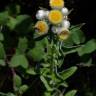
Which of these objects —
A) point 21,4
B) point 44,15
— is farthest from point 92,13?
point 44,15

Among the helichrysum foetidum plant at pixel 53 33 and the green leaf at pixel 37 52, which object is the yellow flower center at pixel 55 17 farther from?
the green leaf at pixel 37 52

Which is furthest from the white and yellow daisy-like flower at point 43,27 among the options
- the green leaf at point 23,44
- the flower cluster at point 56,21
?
the green leaf at point 23,44

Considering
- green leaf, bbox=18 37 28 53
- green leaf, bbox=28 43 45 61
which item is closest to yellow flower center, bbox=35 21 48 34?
green leaf, bbox=28 43 45 61

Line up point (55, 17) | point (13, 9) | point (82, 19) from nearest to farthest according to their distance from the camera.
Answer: point (55, 17) < point (13, 9) < point (82, 19)

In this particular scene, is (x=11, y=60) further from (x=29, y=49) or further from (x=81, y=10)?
(x=81, y=10)

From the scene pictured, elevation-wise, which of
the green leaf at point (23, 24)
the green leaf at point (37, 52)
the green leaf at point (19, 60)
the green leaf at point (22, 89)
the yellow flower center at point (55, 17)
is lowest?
the green leaf at point (22, 89)

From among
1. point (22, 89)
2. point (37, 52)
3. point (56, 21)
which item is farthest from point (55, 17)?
point (22, 89)

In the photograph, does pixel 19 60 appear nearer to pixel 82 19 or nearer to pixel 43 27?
pixel 43 27
